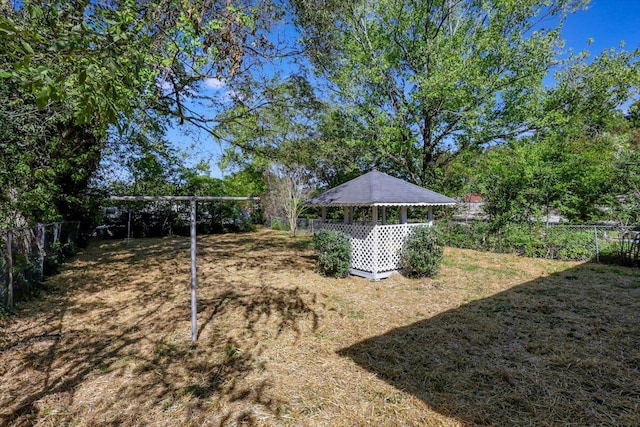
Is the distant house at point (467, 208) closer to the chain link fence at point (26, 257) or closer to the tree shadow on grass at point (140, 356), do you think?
the tree shadow on grass at point (140, 356)

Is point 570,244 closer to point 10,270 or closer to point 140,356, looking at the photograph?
point 140,356

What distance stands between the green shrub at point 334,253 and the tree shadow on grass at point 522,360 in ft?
8.68

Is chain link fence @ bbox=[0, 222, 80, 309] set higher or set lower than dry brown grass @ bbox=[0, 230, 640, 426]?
higher

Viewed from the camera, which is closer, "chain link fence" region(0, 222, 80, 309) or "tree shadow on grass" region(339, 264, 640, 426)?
"tree shadow on grass" region(339, 264, 640, 426)

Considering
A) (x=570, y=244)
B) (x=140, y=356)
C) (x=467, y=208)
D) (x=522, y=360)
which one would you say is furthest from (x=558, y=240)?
(x=140, y=356)

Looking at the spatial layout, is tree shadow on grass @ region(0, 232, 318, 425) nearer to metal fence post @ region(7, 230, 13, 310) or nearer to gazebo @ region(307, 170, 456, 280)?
metal fence post @ region(7, 230, 13, 310)

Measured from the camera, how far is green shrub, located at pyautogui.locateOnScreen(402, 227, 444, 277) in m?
6.89

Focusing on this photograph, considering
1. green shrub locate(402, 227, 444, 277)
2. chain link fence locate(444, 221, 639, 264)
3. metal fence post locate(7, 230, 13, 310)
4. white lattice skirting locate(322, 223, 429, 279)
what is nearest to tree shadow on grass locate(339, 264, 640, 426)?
green shrub locate(402, 227, 444, 277)

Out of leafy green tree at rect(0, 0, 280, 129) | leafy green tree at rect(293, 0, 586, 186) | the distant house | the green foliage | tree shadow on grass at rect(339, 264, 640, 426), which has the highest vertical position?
leafy green tree at rect(293, 0, 586, 186)

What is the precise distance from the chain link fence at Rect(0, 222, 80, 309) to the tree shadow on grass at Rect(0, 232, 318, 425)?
366 mm

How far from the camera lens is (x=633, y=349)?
3.51 m

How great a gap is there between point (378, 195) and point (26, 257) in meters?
6.63

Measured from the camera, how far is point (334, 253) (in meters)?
6.99

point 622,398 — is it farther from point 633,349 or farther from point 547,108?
point 547,108
